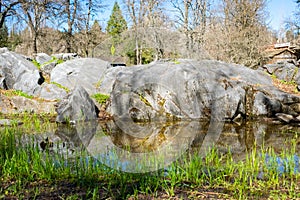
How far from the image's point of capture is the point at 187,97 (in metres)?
9.46

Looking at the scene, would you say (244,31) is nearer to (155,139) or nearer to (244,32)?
(244,32)

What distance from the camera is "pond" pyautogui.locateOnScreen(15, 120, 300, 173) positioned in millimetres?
4484

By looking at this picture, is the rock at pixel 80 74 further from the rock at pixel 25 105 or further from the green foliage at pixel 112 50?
the green foliage at pixel 112 50

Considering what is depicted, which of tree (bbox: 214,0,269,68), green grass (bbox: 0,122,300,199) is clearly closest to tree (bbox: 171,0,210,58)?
tree (bbox: 214,0,269,68)

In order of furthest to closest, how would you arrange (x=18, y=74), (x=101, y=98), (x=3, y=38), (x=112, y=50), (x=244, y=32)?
(x=3, y=38) → (x=112, y=50) → (x=244, y=32) → (x=18, y=74) → (x=101, y=98)

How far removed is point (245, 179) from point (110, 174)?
4.78ft

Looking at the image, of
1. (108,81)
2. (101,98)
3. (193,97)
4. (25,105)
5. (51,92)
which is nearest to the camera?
(193,97)

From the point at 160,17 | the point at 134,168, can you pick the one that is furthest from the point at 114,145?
the point at 160,17

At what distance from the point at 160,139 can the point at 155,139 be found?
0.35 feet

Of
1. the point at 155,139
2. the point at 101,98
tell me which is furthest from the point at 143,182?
the point at 101,98

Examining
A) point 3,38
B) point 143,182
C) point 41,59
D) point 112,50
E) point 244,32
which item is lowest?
point 143,182

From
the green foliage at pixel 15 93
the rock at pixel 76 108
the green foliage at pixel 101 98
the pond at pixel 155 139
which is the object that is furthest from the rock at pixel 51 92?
the pond at pixel 155 139

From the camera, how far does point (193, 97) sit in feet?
31.1

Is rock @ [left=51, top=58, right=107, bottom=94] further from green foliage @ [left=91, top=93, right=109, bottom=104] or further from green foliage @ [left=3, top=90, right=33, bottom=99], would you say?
green foliage @ [left=3, top=90, right=33, bottom=99]
